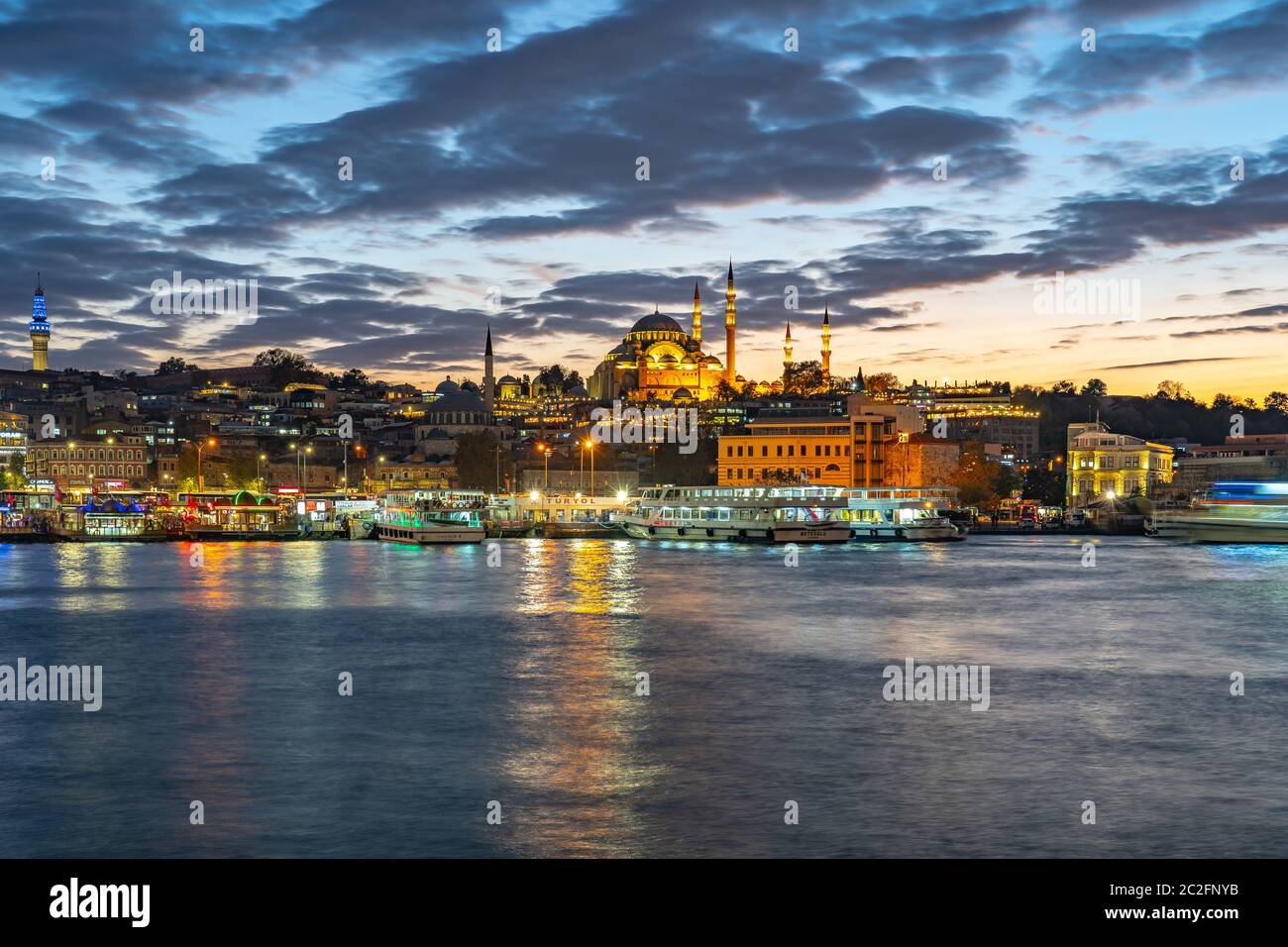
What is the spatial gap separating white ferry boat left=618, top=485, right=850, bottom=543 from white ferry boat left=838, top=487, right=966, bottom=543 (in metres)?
1.07

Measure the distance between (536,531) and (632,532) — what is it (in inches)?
225

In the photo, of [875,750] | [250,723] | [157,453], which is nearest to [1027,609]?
[875,750]

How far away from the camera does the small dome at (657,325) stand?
142750 mm

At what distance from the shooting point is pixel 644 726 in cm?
1586

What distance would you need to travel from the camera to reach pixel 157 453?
91.7 meters

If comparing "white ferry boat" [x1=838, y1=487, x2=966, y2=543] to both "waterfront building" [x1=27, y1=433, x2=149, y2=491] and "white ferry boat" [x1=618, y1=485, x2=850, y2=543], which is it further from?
"waterfront building" [x1=27, y1=433, x2=149, y2=491]

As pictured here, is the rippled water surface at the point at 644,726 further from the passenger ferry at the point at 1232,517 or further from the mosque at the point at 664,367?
the mosque at the point at 664,367

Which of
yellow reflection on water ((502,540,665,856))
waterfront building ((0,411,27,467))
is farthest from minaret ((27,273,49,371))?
yellow reflection on water ((502,540,665,856))

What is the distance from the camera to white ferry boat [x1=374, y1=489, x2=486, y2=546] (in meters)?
57.2

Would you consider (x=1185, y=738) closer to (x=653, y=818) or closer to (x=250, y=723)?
(x=653, y=818)

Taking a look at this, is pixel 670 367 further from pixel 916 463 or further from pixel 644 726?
pixel 644 726

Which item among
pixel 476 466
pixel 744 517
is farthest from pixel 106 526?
pixel 744 517

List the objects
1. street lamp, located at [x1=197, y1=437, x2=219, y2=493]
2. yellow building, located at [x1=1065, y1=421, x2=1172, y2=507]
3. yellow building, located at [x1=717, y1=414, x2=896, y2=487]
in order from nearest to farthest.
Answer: yellow building, located at [x1=717, y1=414, x2=896, y2=487] → street lamp, located at [x1=197, y1=437, x2=219, y2=493] → yellow building, located at [x1=1065, y1=421, x2=1172, y2=507]

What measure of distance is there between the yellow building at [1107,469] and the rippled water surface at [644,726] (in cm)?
5268
